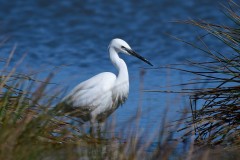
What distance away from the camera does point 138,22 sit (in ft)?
56.4

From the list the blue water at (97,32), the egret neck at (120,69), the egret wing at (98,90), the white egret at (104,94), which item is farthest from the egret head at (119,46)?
the blue water at (97,32)

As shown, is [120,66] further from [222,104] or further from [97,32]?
[97,32]

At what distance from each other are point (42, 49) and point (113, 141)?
9.91m

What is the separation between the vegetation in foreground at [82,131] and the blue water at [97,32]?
155 inches

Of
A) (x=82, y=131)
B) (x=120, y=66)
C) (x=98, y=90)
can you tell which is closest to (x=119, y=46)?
(x=120, y=66)

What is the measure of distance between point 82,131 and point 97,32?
1141cm

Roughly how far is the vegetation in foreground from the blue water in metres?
3.94

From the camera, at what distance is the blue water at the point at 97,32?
12.9 meters

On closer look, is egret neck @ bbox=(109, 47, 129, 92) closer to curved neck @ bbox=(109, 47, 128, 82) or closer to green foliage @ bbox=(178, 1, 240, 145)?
curved neck @ bbox=(109, 47, 128, 82)

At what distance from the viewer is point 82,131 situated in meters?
4.99

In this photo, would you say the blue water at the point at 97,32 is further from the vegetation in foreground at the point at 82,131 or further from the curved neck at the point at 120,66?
the vegetation in foreground at the point at 82,131

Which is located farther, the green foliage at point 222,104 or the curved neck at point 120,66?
the curved neck at point 120,66

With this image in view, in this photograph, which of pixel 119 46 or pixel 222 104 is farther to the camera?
pixel 119 46

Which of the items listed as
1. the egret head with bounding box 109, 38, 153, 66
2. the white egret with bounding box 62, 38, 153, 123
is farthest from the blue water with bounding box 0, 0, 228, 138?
the white egret with bounding box 62, 38, 153, 123
